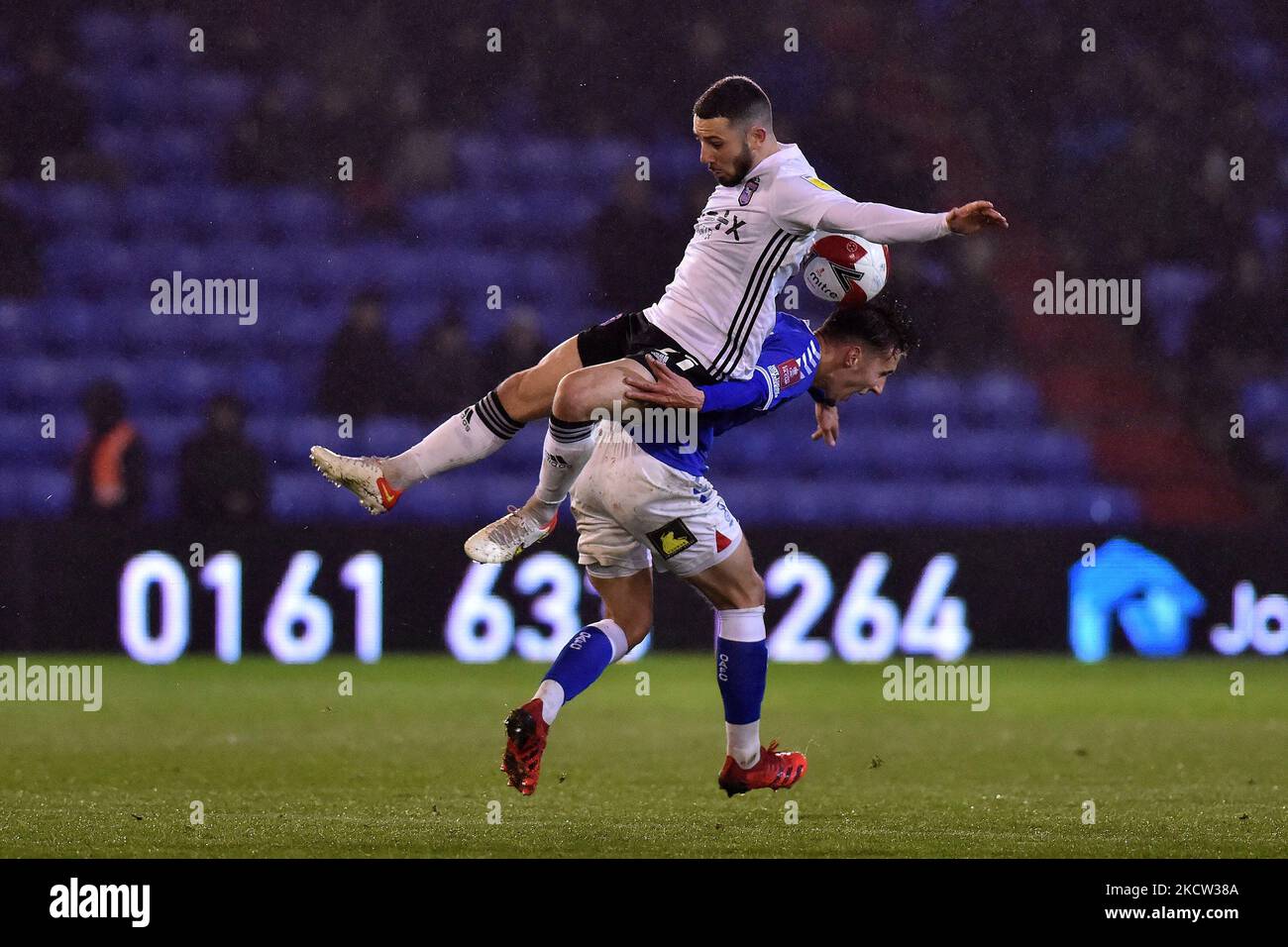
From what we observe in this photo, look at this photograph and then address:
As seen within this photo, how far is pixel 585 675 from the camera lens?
5.37m

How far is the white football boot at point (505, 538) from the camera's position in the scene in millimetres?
5512

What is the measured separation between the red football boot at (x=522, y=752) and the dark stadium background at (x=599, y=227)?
18.3ft

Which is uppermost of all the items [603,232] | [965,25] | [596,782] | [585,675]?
[965,25]

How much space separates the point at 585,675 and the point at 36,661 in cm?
510

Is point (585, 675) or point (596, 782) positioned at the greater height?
point (585, 675)

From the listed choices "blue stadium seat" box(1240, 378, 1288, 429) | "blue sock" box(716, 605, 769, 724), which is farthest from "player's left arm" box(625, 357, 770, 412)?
"blue stadium seat" box(1240, 378, 1288, 429)

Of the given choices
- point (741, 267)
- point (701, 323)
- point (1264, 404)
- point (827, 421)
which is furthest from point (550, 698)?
point (1264, 404)

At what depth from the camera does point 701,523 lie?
5.35m

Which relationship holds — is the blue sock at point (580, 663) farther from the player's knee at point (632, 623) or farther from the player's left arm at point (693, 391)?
the player's left arm at point (693, 391)

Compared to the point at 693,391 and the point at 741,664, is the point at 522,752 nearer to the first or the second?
the point at 741,664

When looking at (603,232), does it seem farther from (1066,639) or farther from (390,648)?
(1066,639)

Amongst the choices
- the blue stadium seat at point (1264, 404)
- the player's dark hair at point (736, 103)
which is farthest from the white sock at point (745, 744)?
the blue stadium seat at point (1264, 404)

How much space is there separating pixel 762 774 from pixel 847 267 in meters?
1.54

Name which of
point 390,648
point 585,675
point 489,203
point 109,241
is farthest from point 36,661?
point 585,675
